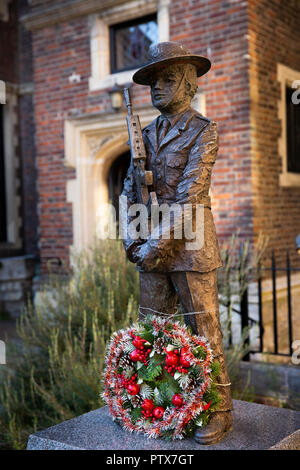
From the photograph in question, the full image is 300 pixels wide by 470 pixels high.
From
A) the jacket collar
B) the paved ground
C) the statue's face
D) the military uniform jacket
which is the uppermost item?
the statue's face

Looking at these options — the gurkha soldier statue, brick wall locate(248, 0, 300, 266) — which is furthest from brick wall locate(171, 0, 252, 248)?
the gurkha soldier statue

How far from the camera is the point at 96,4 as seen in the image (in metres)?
8.49

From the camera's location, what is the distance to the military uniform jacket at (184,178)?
319 centimetres

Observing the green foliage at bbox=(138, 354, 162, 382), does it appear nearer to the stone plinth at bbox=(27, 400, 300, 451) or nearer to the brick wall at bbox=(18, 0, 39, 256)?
the stone plinth at bbox=(27, 400, 300, 451)

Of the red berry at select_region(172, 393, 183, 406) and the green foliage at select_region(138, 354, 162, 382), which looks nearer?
the red berry at select_region(172, 393, 183, 406)

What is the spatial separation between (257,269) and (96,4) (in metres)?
5.01

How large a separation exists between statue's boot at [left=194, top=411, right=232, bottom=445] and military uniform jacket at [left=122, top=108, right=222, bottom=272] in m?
0.85

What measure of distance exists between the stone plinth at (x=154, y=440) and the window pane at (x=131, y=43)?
6.27m

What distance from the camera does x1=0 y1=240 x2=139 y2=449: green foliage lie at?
4.57m

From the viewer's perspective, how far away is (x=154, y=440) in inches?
121

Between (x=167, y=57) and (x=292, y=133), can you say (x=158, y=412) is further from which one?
(x=292, y=133)

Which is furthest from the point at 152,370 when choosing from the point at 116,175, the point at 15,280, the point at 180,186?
the point at 15,280

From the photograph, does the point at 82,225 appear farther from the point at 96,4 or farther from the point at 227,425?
the point at 227,425

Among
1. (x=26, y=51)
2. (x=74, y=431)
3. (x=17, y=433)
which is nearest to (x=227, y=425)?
(x=74, y=431)
